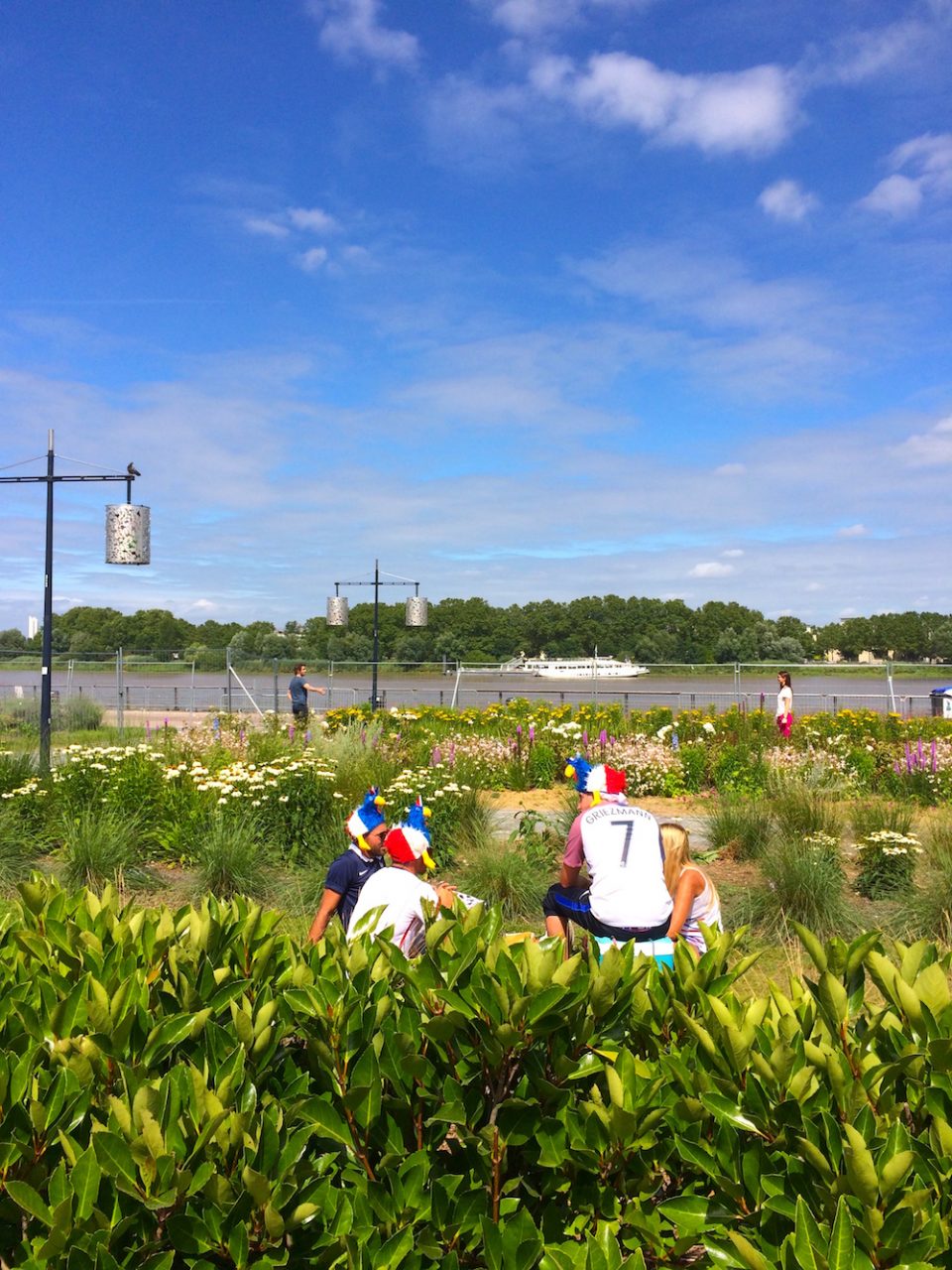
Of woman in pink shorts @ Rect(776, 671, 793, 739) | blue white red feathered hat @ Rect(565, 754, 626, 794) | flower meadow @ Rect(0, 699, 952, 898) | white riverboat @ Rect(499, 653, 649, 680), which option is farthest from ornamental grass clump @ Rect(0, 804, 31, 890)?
white riverboat @ Rect(499, 653, 649, 680)

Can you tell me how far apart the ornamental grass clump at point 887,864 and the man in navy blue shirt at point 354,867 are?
174 inches

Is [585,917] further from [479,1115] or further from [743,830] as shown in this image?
[743,830]

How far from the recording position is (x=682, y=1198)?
193 centimetres

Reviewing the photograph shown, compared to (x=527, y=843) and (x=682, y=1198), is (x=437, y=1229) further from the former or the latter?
(x=527, y=843)

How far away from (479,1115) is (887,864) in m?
6.72

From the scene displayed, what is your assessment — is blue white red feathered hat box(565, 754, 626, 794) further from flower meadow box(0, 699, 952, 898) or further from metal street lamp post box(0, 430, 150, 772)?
metal street lamp post box(0, 430, 150, 772)

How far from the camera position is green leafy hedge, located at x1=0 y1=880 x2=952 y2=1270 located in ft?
5.86

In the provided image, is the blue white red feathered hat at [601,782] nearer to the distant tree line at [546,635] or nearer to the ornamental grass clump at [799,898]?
the ornamental grass clump at [799,898]

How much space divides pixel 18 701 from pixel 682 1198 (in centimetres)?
2474

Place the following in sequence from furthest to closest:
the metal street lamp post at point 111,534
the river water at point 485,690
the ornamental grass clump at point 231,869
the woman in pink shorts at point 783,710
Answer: the river water at point 485,690 → the woman in pink shorts at point 783,710 → the metal street lamp post at point 111,534 → the ornamental grass clump at point 231,869

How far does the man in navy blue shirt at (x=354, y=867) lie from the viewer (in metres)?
5.32

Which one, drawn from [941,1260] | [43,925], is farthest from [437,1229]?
[43,925]

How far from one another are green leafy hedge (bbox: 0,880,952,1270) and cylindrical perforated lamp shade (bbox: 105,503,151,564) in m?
12.0

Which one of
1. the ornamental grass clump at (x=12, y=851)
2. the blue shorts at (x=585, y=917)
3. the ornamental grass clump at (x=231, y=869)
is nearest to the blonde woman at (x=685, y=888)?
the blue shorts at (x=585, y=917)
